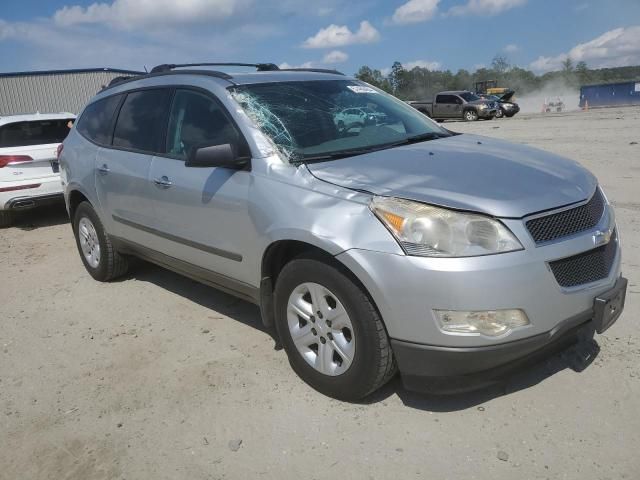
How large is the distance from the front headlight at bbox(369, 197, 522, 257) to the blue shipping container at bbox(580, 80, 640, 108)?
42.4 m

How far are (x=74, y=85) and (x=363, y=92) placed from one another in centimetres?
2743

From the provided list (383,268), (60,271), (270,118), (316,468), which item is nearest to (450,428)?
(316,468)

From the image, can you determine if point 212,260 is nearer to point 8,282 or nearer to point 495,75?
point 8,282

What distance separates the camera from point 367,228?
269 centimetres

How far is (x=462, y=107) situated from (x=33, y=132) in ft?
79.8

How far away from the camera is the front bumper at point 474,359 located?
2.56m

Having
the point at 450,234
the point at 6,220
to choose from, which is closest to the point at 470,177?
the point at 450,234

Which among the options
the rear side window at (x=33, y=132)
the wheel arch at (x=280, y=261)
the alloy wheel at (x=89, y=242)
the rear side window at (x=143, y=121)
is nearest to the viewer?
the wheel arch at (x=280, y=261)

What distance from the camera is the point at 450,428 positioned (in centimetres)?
283

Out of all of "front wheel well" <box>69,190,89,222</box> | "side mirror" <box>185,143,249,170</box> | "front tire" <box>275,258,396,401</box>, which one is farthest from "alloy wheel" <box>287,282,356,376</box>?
"front wheel well" <box>69,190,89,222</box>

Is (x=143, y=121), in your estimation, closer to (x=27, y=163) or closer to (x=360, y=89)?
(x=360, y=89)

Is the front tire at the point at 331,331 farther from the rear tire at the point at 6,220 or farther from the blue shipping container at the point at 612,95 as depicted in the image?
the blue shipping container at the point at 612,95

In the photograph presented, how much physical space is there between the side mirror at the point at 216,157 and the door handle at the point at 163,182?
64cm

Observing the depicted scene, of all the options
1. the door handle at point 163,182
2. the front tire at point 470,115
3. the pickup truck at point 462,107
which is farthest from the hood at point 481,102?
the door handle at point 163,182
